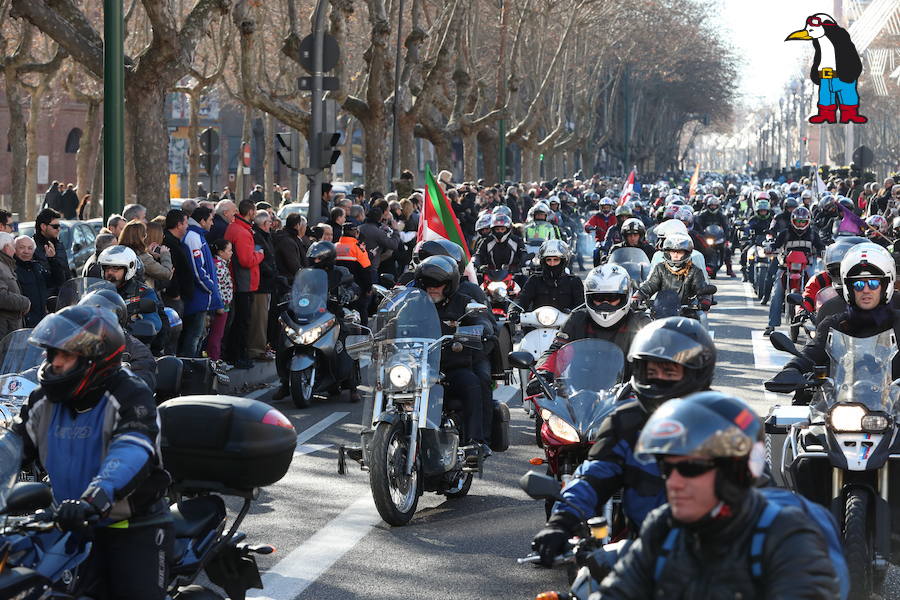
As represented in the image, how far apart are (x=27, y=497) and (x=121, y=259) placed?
215 inches

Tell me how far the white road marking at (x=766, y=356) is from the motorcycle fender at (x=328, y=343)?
15.9ft

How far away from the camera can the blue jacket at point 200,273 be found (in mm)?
13852

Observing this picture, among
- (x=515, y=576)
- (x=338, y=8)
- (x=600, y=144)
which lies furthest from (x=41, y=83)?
(x=600, y=144)

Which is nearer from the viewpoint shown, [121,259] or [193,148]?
[121,259]

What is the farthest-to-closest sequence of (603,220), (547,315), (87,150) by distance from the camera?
(87,150)
(603,220)
(547,315)

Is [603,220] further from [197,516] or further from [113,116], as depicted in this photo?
[197,516]

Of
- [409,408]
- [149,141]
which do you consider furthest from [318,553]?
[149,141]

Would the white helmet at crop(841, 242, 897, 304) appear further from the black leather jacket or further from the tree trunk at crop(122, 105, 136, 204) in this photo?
the tree trunk at crop(122, 105, 136, 204)

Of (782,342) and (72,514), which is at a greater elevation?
(782,342)

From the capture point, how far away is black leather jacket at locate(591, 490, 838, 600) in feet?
11.1

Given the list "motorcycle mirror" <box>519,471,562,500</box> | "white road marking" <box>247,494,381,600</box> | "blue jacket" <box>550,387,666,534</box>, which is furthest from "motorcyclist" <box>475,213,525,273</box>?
"motorcycle mirror" <box>519,471,562,500</box>

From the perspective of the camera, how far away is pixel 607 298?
9.02m

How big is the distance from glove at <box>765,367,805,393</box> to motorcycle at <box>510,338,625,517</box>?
0.71 metres

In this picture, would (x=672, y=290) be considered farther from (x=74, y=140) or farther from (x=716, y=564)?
(x=74, y=140)
